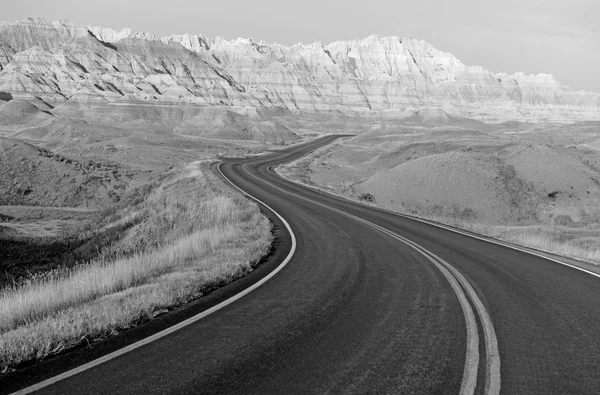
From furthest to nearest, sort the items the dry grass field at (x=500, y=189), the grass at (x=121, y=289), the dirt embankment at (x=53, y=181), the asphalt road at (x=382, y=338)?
the dirt embankment at (x=53, y=181), the dry grass field at (x=500, y=189), the grass at (x=121, y=289), the asphalt road at (x=382, y=338)

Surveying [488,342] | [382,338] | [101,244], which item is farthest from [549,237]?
[101,244]

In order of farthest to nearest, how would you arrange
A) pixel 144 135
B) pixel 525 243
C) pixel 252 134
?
pixel 252 134 < pixel 144 135 < pixel 525 243

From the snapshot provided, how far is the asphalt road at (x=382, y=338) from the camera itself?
4.98 m

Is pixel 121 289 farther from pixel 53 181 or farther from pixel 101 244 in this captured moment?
pixel 53 181

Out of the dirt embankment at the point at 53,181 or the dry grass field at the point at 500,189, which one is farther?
the dirt embankment at the point at 53,181

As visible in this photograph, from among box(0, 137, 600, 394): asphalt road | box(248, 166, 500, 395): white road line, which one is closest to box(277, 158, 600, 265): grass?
box(0, 137, 600, 394): asphalt road

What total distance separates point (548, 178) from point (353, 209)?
22.6 metres

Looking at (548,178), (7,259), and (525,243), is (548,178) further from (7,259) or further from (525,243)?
(7,259)

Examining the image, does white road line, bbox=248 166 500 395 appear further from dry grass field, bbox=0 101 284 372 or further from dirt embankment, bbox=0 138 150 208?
dirt embankment, bbox=0 138 150 208

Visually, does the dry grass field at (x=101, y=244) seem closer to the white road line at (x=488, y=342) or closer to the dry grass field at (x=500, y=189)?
the white road line at (x=488, y=342)

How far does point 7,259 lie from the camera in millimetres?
20016

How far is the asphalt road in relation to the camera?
498cm

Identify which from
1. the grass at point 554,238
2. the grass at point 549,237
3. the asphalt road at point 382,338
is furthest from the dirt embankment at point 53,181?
the asphalt road at point 382,338

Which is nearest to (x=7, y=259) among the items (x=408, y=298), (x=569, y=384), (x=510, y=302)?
(x=408, y=298)
